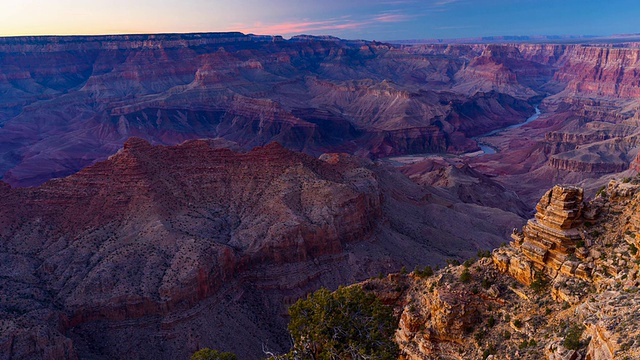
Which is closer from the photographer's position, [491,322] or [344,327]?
[491,322]

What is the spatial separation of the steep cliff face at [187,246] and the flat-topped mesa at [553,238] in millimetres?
32720

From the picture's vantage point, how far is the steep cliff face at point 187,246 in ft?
154

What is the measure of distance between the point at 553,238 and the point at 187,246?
136 ft

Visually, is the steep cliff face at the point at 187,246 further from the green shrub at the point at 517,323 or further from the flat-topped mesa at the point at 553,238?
the flat-topped mesa at the point at 553,238

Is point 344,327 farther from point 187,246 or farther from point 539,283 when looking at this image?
point 187,246

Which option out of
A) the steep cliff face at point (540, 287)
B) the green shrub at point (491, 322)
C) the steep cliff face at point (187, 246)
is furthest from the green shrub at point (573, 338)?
the steep cliff face at point (187, 246)

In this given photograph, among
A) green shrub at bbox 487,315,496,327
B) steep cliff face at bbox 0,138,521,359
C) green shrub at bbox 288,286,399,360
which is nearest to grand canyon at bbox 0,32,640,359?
steep cliff face at bbox 0,138,521,359

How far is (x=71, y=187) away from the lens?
6166cm

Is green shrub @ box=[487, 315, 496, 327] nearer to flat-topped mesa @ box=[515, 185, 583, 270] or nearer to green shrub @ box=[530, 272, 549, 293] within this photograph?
green shrub @ box=[530, 272, 549, 293]

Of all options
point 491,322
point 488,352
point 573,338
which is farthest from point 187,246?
point 573,338

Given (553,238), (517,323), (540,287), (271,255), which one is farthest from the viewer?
(271,255)

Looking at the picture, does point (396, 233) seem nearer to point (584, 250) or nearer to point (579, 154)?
point (584, 250)

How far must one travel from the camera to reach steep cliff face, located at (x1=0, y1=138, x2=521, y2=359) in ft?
154

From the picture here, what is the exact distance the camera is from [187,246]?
53.4m
